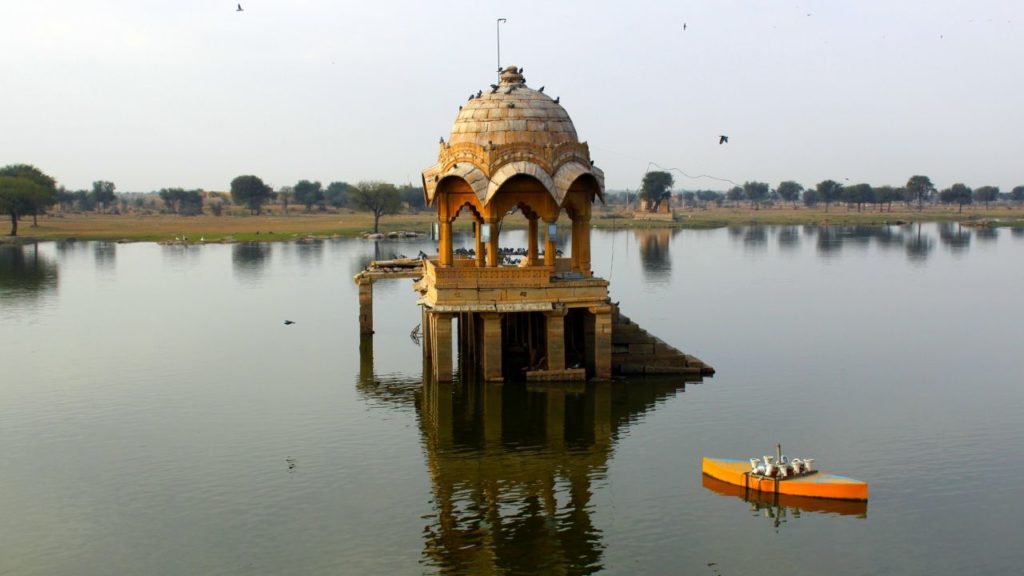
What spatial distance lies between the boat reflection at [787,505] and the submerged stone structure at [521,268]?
33.7ft

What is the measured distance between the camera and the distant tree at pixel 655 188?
6294 inches

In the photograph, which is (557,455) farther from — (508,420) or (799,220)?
(799,220)

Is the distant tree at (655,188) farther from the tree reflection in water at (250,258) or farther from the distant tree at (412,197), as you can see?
the tree reflection in water at (250,258)

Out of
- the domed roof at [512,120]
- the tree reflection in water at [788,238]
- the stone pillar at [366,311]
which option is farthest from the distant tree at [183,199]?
the domed roof at [512,120]

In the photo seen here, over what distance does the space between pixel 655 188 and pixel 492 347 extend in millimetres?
131014

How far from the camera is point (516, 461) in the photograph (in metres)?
26.5

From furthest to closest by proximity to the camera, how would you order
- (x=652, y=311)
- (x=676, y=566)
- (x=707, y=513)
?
(x=652, y=311), (x=707, y=513), (x=676, y=566)

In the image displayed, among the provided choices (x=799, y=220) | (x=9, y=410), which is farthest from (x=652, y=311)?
(x=799, y=220)

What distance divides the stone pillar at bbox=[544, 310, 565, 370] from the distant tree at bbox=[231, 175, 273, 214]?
127 metres

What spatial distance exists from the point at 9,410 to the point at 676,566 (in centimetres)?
2023

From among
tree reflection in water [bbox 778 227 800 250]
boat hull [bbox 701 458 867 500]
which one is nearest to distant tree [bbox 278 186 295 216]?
tree reflection in water [bbox 778 227 800 250]

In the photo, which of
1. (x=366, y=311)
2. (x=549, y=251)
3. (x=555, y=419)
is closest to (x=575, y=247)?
(x=549, y=251)

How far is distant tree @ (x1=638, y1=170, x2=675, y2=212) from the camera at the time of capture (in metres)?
160

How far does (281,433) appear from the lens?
28781 millimetres
